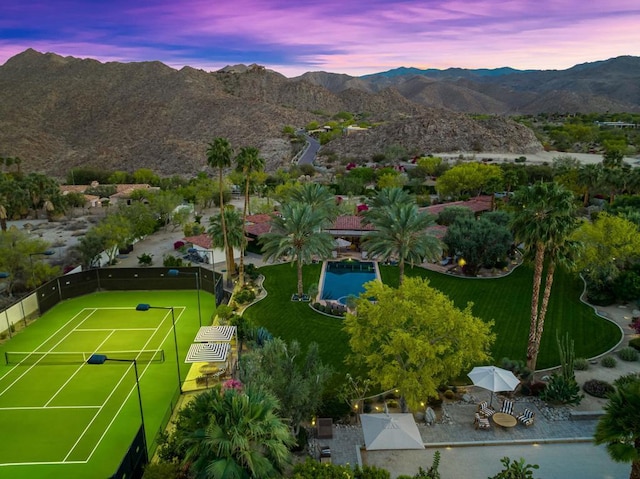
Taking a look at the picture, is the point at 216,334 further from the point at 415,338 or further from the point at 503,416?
the point at 503,416

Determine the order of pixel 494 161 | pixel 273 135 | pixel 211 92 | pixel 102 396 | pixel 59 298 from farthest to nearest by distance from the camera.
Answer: pixel 211 92, pixel 273 135, pixel 494 161, pixel 59 298, pixel 102 396

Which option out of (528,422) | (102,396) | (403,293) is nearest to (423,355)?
(403,293)

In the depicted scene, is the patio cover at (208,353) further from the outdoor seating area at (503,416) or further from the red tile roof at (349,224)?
the red tile roof at (349,224)

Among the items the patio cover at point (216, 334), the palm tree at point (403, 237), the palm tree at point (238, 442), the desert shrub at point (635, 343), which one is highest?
the palm tree at point (403, 237)

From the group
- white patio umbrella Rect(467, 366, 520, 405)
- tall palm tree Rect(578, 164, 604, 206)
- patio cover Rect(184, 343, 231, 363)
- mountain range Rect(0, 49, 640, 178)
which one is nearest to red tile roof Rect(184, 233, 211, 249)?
patio cover Rect(184, 343, 231, 363)

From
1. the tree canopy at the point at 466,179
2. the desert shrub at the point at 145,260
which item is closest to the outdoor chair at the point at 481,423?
the desert shrub at the point at 145,260

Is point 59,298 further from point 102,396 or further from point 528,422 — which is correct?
point 528,422
